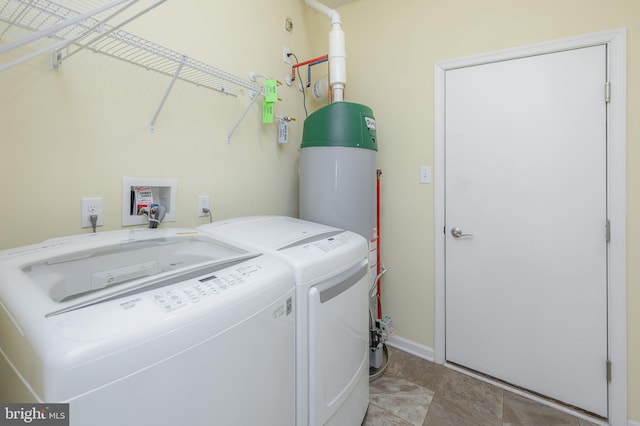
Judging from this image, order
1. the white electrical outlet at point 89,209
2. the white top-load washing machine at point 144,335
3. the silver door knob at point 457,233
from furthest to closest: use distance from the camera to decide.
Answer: the silver door knob at point 457,233, the white electrical outlet at point 89,209, the white top-load washing machine at point 144,335

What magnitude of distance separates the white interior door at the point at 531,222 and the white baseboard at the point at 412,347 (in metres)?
0.15

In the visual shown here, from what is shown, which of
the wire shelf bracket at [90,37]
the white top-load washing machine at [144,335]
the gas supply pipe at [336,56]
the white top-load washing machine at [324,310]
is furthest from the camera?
the gas supply pipe at [336,56]

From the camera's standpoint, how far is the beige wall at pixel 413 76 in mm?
1711

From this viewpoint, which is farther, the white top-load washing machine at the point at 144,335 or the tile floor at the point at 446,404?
the tile floor at the point at 446,404

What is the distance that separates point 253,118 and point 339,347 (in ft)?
4.58

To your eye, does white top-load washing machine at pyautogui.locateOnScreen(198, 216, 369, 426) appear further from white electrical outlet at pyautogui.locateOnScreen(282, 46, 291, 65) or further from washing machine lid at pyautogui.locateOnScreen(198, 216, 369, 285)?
white electrical outlet at pyautogui.locateOnScreen(282, 46, 291, 65)

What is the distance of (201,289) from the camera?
713 millimetres

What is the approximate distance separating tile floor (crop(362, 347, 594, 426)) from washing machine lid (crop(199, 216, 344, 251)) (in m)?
1.06

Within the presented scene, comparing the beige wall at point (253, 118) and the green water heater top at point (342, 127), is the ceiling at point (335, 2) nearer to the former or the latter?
the beige wall at point (253, 118)

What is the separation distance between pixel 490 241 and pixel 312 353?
4.64 ft

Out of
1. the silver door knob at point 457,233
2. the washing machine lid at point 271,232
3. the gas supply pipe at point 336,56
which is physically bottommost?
the silver door knob at point 457,233

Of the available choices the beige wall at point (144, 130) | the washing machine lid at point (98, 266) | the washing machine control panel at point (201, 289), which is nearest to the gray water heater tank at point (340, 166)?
the beige wall at point (144, 130)

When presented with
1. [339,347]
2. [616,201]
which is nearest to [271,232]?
[339,347]

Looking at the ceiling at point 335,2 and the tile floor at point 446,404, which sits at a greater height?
the ceiling at point 335,2
